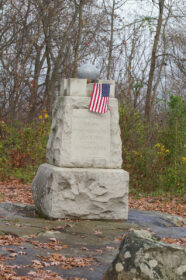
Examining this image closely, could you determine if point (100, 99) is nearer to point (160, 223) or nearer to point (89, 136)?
point (89, 136)

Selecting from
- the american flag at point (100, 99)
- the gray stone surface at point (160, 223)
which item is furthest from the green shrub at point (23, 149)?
the american flag at point (100, 99)

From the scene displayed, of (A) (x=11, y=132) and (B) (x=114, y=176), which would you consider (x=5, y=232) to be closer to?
(B) (x=114, y=176)

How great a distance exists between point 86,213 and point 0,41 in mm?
10333

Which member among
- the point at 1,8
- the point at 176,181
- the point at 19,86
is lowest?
the point at 176,181

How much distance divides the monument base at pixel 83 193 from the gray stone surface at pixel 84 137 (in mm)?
144

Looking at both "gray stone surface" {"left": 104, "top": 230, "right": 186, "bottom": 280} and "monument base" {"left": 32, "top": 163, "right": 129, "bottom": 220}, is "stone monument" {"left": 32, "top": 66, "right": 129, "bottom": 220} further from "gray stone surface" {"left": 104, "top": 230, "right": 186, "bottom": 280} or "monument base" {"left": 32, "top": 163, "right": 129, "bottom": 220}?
"gray stone surface" {"left": 104, "top": 230, "right": 186, "bottom": 280}

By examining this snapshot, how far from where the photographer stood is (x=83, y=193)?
23.8 ft

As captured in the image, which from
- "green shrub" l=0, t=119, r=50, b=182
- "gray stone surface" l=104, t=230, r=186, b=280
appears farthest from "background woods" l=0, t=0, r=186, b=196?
"gray stone surface" l=104, t=230, r=186, b=280

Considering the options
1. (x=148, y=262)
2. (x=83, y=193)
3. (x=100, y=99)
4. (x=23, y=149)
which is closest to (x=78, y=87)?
(x=100, y=99)

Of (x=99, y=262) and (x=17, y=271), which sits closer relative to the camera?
(x=17, y=271)

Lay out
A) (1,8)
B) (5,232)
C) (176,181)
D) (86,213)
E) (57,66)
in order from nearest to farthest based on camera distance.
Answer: (5,232), (86,213), (176,181), (1,8), (57,66)

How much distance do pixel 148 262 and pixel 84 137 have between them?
3.88m

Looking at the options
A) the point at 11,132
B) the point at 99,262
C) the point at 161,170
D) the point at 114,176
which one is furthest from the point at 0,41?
the point at 99,262

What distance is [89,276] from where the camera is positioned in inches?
174
